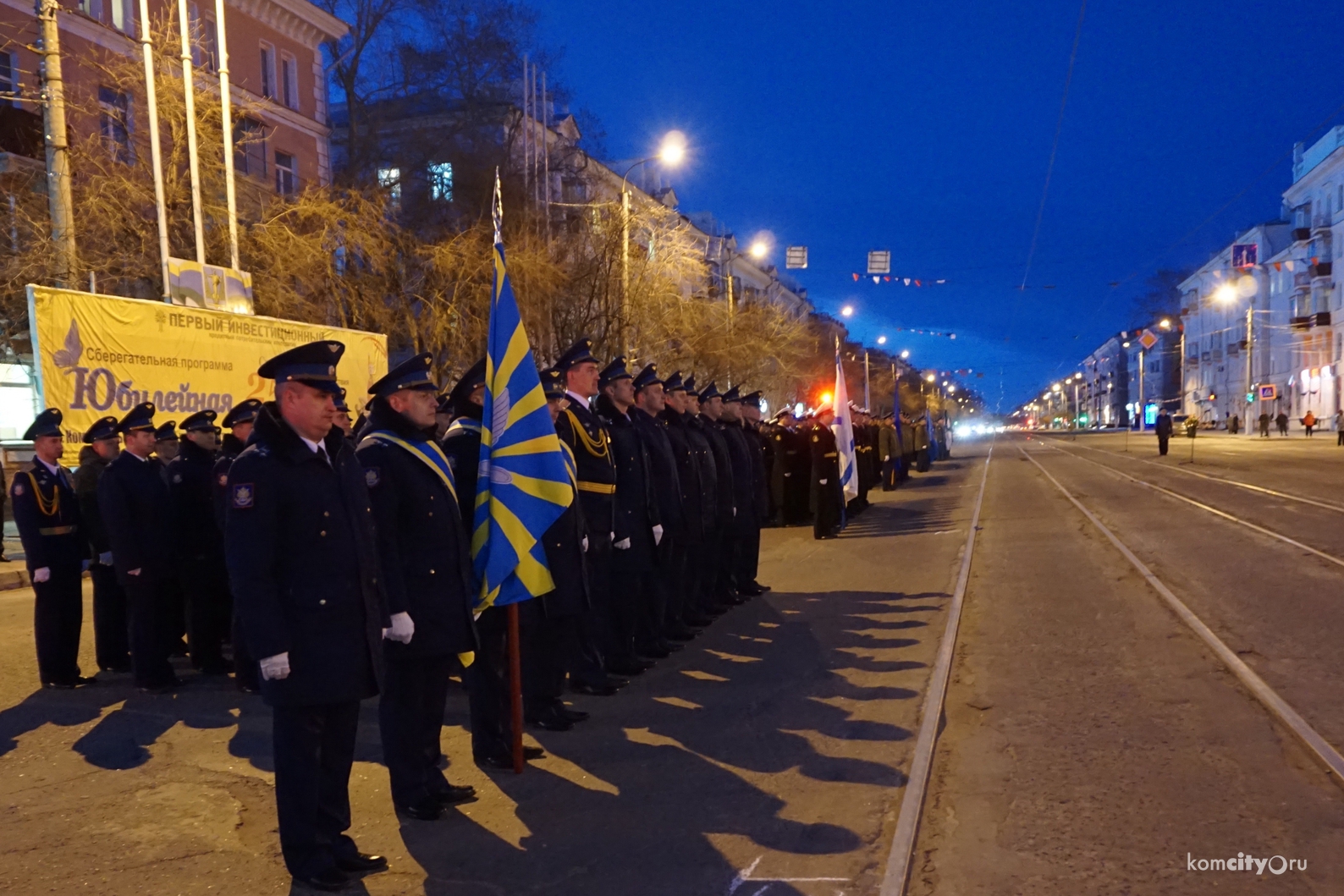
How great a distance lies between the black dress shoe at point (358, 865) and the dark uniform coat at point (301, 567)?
69 cm

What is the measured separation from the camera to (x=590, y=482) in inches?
280

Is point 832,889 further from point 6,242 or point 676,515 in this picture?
point 6,242

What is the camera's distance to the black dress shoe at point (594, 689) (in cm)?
705

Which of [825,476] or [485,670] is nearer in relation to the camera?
[485,670]

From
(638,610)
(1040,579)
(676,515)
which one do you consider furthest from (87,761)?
(1040,579)

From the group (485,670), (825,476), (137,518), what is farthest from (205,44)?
(485,670)

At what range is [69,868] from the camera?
173 inches

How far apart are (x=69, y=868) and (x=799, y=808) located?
314cm

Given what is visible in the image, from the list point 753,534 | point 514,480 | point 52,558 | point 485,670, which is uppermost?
point 514,480

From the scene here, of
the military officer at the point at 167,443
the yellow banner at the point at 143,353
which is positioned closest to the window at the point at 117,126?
the yellow banner at the point at 143,353

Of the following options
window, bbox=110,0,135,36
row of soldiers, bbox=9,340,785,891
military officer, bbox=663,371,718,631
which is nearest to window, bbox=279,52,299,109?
window, bbox=110,0,135,36

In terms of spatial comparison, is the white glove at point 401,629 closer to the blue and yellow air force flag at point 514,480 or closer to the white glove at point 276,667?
the white glove at point 276,667

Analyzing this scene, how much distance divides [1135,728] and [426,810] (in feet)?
12.4

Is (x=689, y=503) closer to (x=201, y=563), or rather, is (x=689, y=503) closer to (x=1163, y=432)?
(x=201, y=563)
